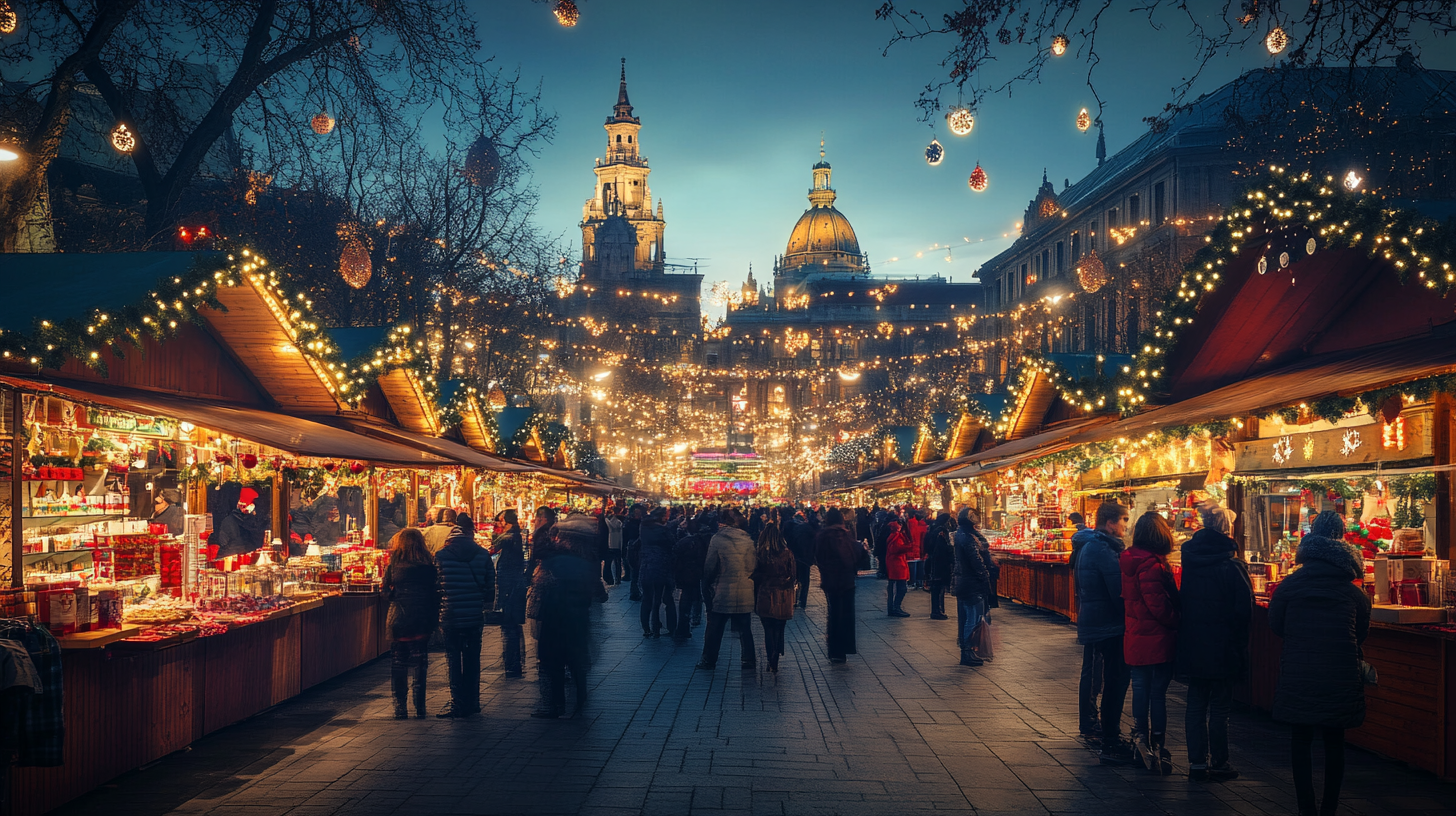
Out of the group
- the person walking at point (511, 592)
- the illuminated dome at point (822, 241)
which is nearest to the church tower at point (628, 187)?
the illuminated dome at point (822, 241)

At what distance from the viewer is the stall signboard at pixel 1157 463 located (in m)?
12.9

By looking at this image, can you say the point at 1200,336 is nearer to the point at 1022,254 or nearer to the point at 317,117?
the point at 317,117

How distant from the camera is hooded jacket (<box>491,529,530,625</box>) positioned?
12094 mm

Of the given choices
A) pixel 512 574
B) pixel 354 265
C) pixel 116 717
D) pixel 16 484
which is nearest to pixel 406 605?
pixel 116 717

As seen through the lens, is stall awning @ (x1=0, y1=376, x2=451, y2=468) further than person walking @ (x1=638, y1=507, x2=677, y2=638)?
No

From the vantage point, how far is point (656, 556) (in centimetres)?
1437

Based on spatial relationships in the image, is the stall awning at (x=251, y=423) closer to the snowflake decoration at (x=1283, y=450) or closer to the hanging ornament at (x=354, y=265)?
the hanging ornament at (x=354, y=265)

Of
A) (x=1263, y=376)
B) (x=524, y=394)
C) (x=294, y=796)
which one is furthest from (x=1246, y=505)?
(x=524, y=394)

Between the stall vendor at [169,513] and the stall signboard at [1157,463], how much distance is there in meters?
9.63

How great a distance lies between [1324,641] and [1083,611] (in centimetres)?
194

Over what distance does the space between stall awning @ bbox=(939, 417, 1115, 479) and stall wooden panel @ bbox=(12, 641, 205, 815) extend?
9121mm

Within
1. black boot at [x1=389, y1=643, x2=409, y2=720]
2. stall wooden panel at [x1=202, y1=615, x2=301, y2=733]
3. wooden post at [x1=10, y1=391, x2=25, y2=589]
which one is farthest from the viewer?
black boot at [x1=389, y1=643, x2=409, y2=720]

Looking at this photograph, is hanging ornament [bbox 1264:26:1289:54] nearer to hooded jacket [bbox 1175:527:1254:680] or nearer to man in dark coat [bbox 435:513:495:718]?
hooded jacket [bbox 1175:527:1254:680]

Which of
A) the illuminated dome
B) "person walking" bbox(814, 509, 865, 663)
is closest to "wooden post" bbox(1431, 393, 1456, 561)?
"person walking" bbox(814, 509, 865, 663)
